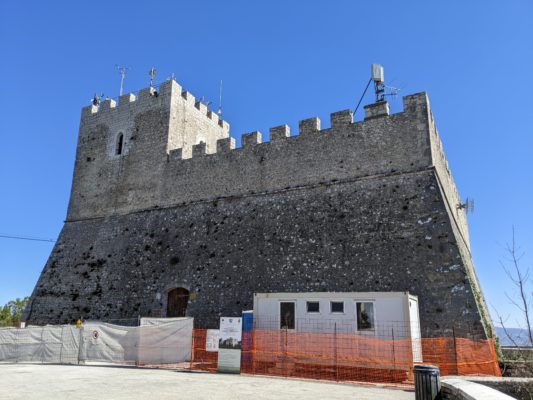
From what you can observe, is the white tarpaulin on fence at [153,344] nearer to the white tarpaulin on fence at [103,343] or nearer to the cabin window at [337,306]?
the white tarpaulin on fence at [103,343]

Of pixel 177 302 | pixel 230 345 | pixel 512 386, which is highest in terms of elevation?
pixel 177 302

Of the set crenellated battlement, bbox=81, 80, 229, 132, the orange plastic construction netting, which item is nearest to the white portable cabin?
the orange plastic construction netting

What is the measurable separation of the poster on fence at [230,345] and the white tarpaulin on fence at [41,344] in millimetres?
5390

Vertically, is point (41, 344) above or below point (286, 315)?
below

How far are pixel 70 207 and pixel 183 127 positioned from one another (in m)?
7.20

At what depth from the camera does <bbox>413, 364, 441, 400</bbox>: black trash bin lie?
6848 millimetres

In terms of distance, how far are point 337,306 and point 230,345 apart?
3104mm

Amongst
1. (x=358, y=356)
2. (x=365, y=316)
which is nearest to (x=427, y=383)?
(x=358, y=356)

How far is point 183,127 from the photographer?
21000 millimetres

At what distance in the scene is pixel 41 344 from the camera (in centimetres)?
1443

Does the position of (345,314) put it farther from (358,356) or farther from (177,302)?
(177,302)

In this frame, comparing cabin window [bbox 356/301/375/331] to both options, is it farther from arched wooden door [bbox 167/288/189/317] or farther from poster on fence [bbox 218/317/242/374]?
arched wooden door [bbox 167/288/189/317]

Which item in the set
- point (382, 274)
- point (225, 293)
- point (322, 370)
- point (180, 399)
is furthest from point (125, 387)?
point (382, 274)

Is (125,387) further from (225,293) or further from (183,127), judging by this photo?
(183,127)
